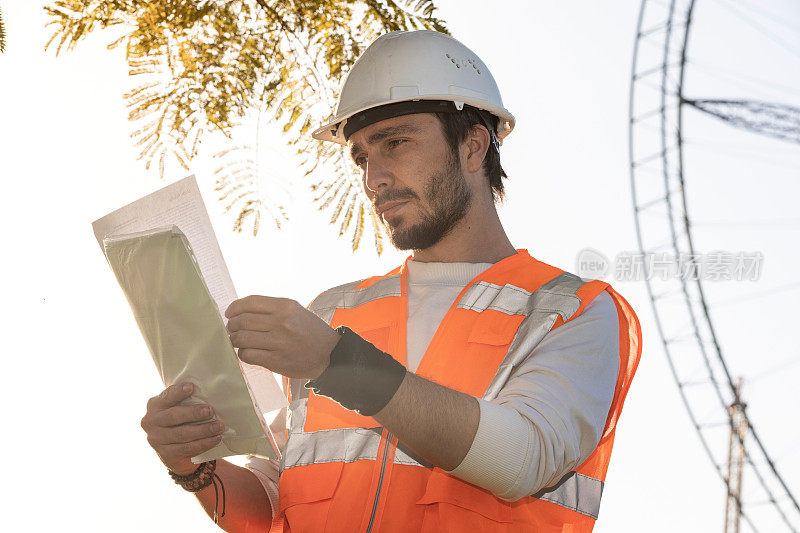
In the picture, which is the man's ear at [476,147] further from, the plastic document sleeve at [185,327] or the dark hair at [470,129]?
the plastic document sleeve at [185,327]

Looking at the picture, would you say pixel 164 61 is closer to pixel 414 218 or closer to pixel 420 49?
pixel 420 49

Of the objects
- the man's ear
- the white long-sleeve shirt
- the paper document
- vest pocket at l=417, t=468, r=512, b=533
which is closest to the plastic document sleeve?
the paper document

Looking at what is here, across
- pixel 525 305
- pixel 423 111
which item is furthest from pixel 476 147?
pixel 525 305

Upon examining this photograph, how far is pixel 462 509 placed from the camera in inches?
98.0

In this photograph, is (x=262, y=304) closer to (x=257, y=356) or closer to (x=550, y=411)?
(x=257, y=356)

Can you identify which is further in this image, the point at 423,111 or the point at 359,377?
the point at 423,111

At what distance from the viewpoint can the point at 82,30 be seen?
4.06 metres

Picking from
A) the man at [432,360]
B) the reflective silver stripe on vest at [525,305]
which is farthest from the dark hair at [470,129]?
the reflective silver stripe on vest at [525,305]

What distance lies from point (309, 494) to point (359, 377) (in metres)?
0.96

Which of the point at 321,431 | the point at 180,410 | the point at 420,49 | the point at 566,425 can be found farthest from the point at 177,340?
the point at 420,49

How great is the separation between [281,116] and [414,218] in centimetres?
162

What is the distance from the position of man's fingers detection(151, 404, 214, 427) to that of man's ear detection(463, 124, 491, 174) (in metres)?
1.56

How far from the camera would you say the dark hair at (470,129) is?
3.38 metres

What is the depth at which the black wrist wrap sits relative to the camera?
1.98 meters
